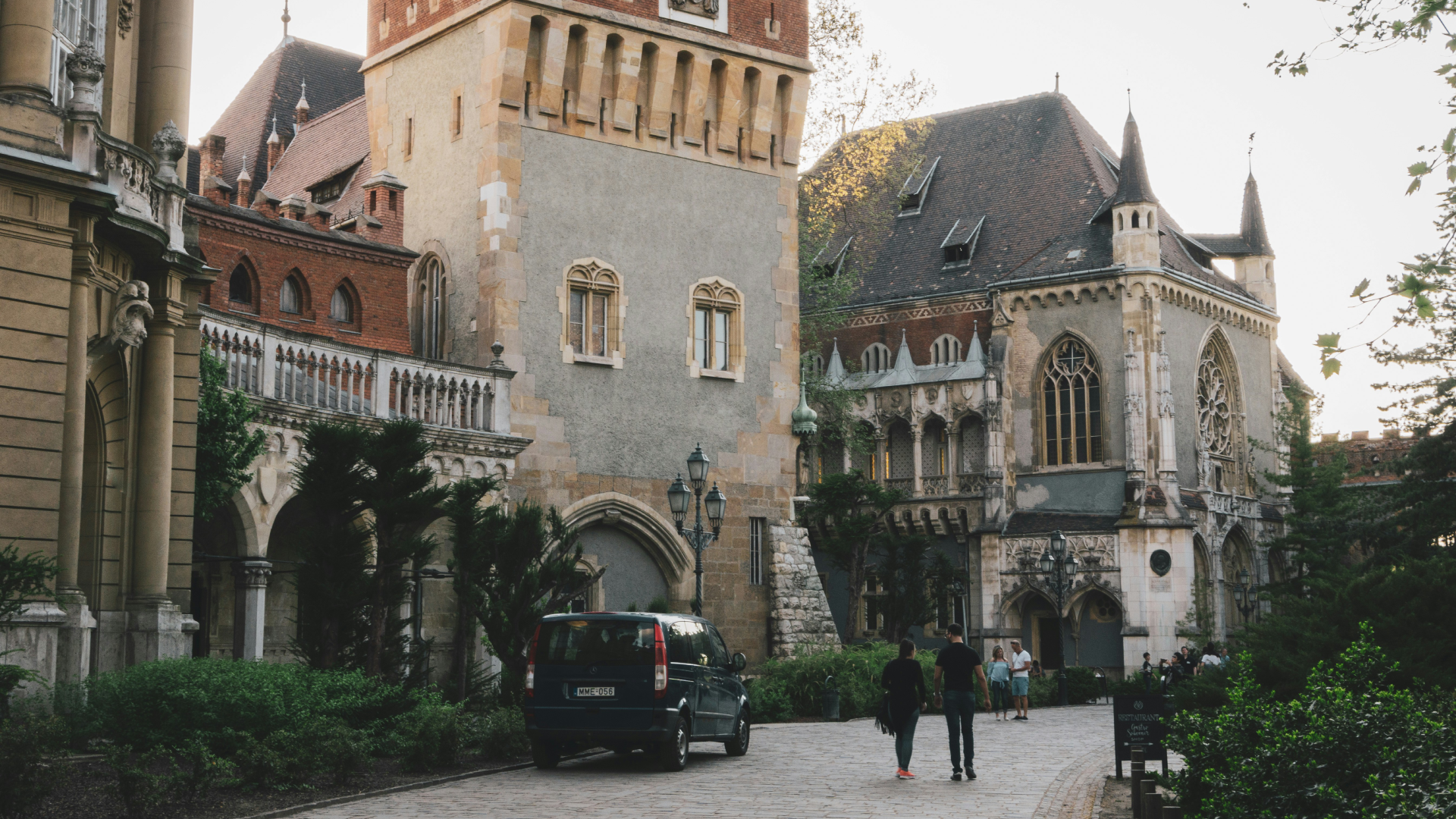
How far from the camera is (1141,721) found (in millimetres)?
14234

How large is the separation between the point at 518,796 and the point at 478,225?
55.1 feet

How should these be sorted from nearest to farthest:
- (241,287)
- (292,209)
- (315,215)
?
(241,287), (292,209), (315,215)

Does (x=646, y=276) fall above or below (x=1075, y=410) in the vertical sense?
above

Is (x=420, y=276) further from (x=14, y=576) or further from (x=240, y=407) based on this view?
(x=14, y=576)

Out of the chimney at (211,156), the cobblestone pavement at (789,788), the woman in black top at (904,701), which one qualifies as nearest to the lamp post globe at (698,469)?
the cobblestone pavement at (789,788)

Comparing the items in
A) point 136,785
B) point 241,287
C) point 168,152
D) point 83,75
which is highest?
point 241,287

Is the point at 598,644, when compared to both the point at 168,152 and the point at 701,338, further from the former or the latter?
the point at 701,338

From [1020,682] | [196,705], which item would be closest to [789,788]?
[196,705]

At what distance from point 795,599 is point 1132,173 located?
2153cm

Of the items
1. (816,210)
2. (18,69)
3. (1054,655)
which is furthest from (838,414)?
(18,69)

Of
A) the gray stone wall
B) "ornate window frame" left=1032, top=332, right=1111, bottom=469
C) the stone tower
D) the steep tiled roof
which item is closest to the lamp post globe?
the stone tower

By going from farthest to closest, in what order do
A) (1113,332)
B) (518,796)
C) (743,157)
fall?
(1113,332), (743,157), (518,796)

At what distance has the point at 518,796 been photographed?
13211 millimetres

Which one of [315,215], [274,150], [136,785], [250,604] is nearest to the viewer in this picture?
[136,785]
